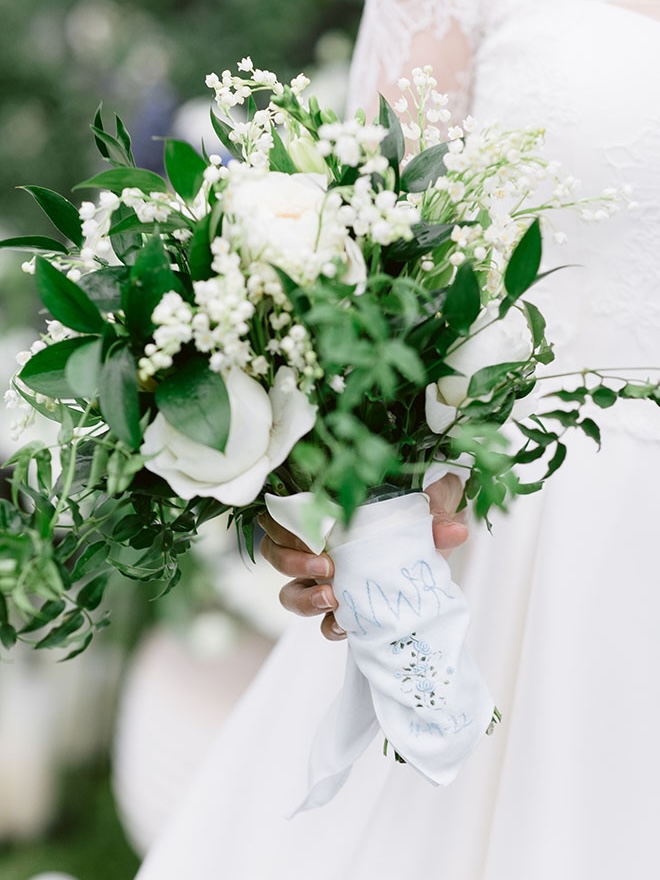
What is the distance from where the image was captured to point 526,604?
3.13ft

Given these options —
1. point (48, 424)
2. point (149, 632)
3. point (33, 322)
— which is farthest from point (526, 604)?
point (33, 322)

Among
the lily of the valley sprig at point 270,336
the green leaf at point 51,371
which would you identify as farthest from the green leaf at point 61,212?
the green leaf at point 51,371

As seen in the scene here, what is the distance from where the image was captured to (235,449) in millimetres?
571

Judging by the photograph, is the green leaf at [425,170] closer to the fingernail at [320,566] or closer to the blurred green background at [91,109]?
the fingernail at [320,566]

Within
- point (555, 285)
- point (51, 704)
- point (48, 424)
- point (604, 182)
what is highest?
point (604, 182)

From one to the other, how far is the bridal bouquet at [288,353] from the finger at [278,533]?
0.08 ft

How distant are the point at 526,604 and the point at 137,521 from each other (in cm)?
46

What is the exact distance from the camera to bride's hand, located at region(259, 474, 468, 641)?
698mm

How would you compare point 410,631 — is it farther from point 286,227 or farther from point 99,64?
point 99,64

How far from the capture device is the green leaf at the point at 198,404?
544 millimetres

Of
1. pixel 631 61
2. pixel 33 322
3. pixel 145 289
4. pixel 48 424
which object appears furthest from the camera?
pixel 33 322

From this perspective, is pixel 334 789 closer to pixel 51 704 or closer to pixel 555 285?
pixel 555 285

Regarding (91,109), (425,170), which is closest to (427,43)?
(425,170)

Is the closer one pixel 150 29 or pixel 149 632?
pixel 150 29
